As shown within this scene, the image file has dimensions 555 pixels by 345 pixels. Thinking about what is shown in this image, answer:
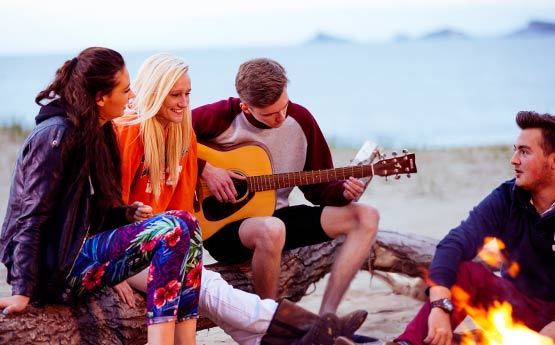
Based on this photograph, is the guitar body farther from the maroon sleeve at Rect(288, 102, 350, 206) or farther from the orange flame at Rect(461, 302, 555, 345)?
the orange flame at Rect(461, 302, 555, 345)

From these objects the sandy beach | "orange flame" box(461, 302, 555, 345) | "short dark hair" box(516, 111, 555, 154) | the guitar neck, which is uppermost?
"short dark hair" box(516, 111, 555, 154)

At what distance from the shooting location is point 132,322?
12.6 feet

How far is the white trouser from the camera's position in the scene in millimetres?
3834

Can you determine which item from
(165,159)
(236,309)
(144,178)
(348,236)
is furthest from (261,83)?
(236,309)

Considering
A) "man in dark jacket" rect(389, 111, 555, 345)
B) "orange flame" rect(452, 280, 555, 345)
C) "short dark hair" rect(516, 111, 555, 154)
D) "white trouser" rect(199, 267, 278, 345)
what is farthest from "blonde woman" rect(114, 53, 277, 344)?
"short dark hair" rect(516, 111, 555, 154)

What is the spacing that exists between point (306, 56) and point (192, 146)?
40461 millimetres

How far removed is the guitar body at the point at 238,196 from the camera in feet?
14.5

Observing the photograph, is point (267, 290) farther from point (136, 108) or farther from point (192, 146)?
point (136, 108)

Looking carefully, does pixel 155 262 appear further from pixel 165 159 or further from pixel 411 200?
pixel 411 200

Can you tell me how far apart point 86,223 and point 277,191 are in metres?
1.42

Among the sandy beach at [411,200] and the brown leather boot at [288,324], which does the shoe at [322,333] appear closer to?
the brown leather boot at [288,324]

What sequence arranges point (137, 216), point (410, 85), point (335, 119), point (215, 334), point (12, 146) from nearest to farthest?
point (137, 216) < point (215, 334) < point (12, 146) < point (335, 119) < point (410, 85)

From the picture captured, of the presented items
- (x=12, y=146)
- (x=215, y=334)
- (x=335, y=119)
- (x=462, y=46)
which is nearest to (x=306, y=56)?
(x=462, y=46)

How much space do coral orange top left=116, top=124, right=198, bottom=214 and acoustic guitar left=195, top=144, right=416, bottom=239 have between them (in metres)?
0.22
